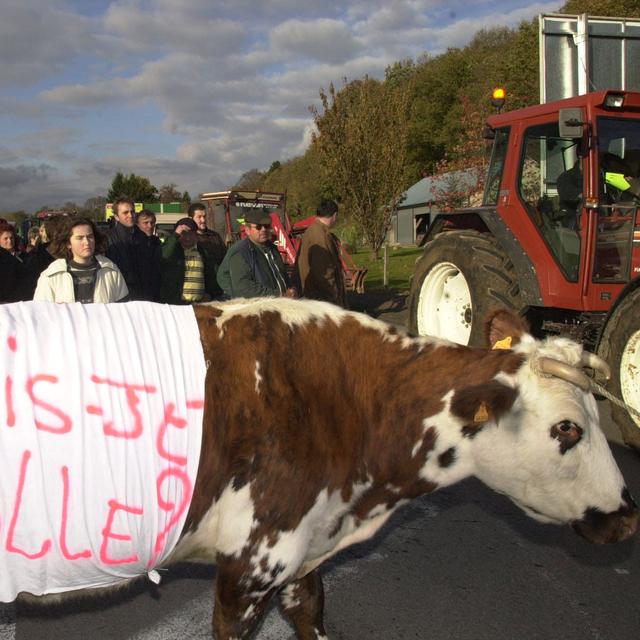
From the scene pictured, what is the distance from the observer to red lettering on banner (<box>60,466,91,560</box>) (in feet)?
6.35

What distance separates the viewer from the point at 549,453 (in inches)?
94.0

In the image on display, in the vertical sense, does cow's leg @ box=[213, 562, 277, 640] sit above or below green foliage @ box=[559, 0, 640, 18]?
below

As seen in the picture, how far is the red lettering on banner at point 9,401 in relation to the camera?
1905 millimetres

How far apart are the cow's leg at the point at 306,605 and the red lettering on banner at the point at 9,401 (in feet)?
4.36

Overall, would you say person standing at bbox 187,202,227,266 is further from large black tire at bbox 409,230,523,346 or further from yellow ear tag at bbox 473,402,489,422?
yellow ear tag at bbox 473,402,489,422

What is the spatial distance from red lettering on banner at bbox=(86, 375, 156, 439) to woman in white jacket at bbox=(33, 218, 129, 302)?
7.14ft

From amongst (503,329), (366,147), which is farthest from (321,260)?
(366,147)

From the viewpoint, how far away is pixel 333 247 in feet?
23.5

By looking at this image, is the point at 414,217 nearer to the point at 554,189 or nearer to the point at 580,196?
the point at 554,189

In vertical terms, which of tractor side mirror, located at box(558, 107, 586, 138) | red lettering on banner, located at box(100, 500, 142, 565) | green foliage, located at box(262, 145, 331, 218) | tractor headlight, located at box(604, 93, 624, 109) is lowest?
red lettering on banner, located at box(100, 500, 142, 565)

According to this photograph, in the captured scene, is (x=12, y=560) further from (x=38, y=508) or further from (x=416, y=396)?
(x=416, y=396)

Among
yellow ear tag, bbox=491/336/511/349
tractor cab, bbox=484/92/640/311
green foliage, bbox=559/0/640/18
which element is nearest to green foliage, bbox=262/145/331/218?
green foliage, bbox=559/0/640/18

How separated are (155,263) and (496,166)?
3765 millimetres

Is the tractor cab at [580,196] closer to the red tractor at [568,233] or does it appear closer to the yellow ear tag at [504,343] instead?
the red tractor at [568,233]
